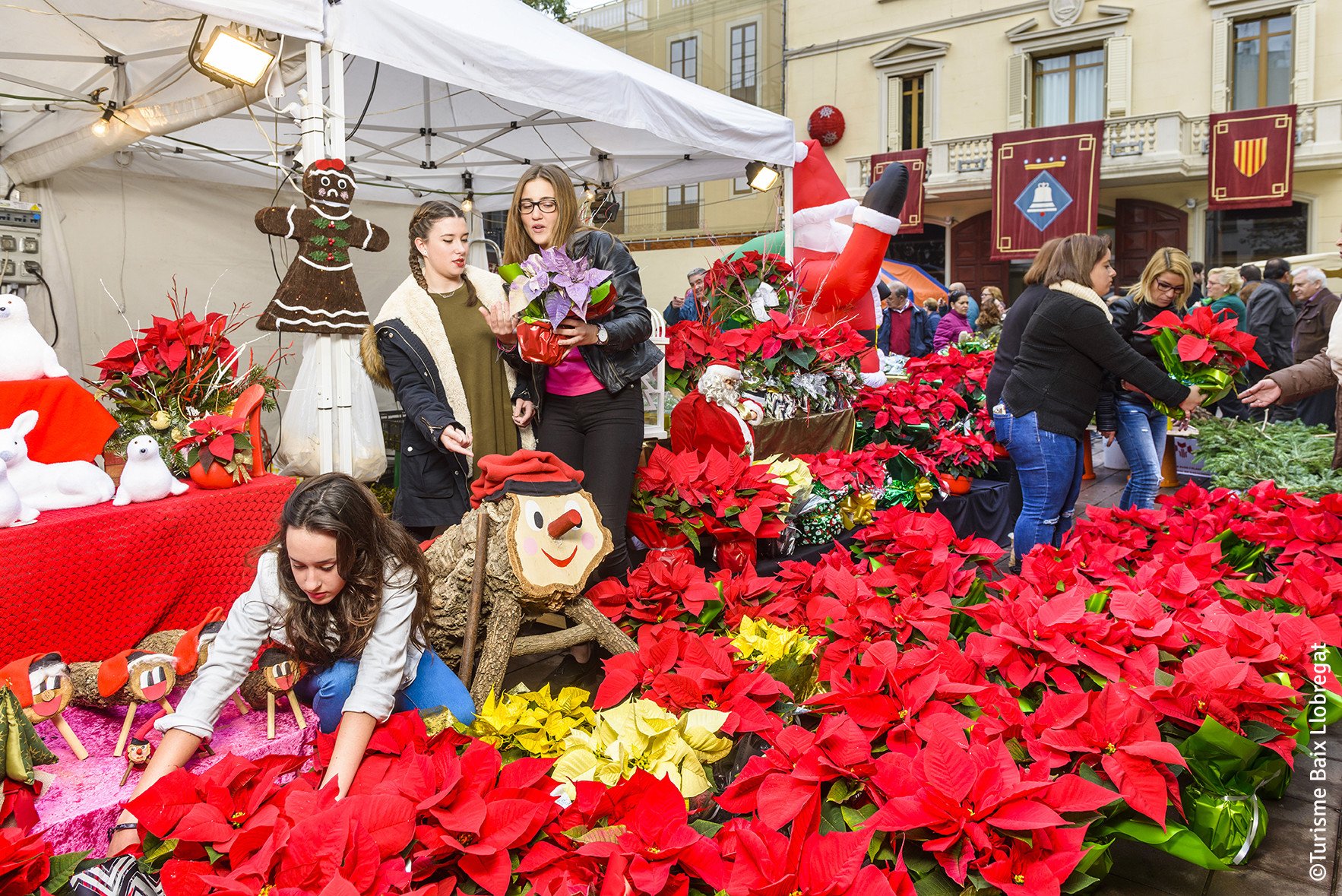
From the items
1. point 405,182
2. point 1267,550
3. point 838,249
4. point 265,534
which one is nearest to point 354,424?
point 265,534

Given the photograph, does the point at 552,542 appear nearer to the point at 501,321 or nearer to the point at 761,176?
the point at 501,321

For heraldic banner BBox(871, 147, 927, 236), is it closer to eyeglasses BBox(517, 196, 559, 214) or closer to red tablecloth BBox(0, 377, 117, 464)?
eyeglasses BBox(517, 196, 559, 214)

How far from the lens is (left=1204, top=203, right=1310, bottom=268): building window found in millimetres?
15250

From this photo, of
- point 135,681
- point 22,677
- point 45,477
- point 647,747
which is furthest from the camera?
point 45,477

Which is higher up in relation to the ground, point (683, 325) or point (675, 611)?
point (683, 325)

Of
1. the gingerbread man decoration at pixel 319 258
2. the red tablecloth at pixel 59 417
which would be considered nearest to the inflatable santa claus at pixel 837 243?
the gingerbread man decoration at pixel 319 258

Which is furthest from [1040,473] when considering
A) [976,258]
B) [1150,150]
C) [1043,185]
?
[976,258]

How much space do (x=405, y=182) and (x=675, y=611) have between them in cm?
569

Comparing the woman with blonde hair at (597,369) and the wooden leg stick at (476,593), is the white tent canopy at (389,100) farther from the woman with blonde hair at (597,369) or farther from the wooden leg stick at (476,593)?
the wooden leg stick at (476,593)

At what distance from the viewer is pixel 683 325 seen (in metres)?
3.96

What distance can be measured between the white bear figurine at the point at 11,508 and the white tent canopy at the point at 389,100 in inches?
39.1

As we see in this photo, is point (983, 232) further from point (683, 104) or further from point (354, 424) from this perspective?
point (354, 424)

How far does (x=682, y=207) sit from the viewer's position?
64.7 feet

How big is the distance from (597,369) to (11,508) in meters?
1.40
